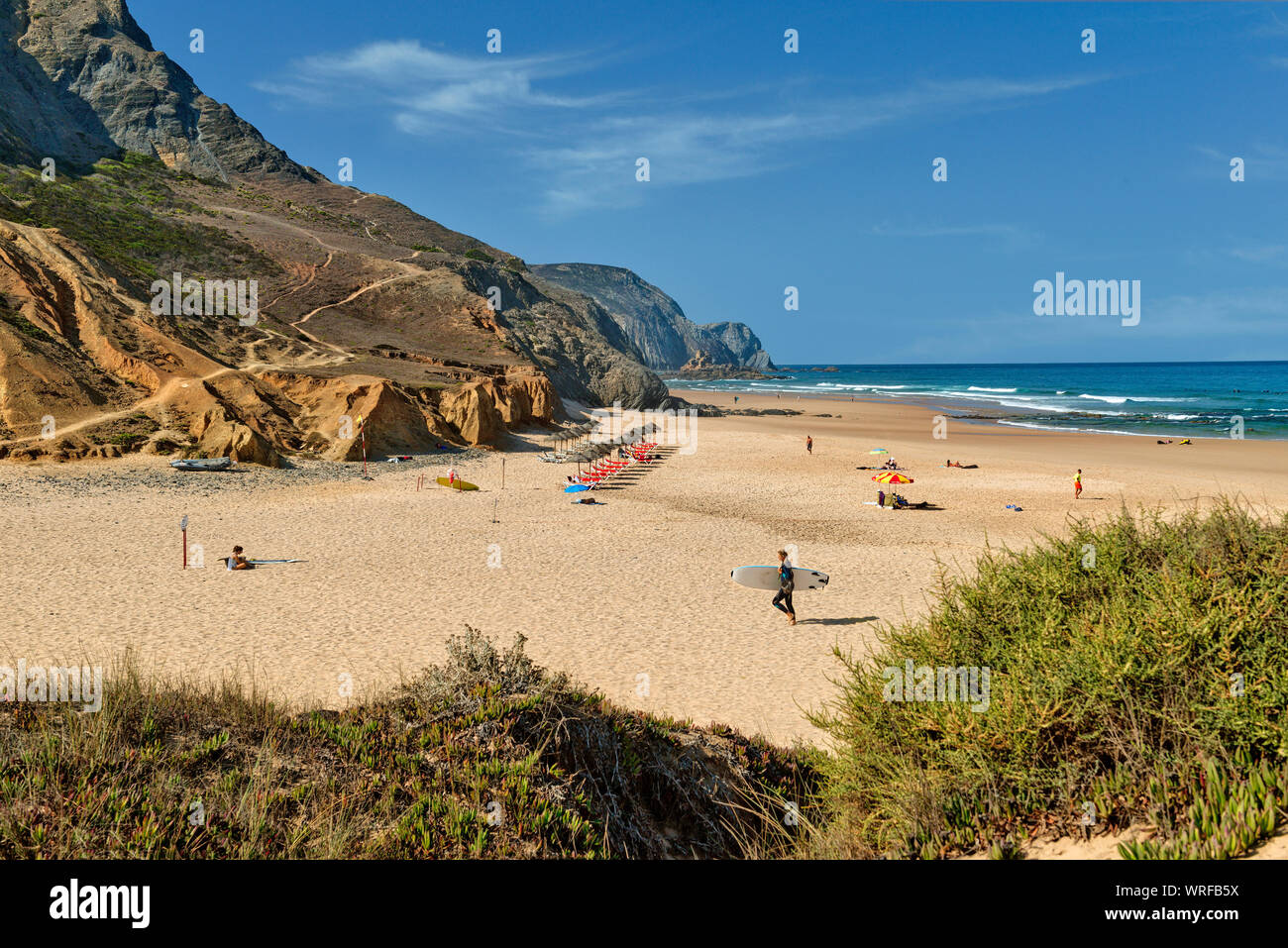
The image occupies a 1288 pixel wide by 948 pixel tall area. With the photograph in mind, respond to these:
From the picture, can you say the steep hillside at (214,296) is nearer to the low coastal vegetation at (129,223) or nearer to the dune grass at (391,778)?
the low coastal vegetation at (129,223)

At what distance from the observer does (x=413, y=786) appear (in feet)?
15.9

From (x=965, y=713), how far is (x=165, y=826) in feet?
15.4

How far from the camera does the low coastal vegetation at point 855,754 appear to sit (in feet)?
12.4

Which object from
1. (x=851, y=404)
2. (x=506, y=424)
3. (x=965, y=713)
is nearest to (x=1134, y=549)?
(x=965, y=713)

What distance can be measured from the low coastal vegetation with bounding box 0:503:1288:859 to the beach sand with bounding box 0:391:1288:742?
2395mm

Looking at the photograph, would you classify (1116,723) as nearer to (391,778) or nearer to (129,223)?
(391,778)

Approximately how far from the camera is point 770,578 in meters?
14.1

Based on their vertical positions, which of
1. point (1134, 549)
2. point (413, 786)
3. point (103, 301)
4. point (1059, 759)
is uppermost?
point (103, 301)

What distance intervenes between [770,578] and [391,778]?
9965 millimetres

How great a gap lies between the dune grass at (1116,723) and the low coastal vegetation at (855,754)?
0.02 meters

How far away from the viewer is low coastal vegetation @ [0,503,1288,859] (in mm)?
3781

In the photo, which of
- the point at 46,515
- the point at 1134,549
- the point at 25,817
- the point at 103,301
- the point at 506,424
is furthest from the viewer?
the point at 506,424
